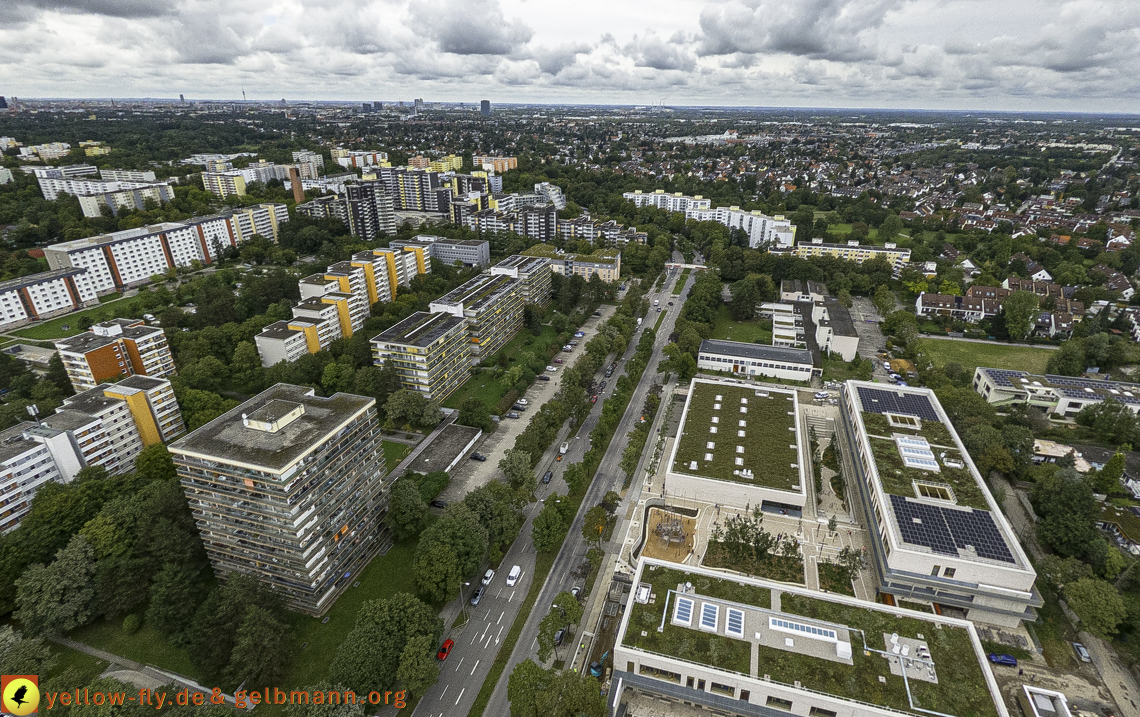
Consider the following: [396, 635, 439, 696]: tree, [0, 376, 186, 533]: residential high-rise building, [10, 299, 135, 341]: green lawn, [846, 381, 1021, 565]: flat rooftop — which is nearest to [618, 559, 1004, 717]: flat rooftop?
[846, 381, 1021, 565]: flat rooftop

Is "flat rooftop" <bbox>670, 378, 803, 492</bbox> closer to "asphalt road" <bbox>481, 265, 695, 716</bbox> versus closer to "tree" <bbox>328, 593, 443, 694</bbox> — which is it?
"asphalt road" <bbox>481, 265, 695, 716</bbox>

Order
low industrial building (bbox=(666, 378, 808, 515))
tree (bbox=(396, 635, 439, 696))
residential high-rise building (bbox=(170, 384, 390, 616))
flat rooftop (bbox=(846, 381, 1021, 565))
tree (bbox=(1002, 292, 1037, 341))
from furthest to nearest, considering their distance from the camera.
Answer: tree (bbox=(1002, 292, 1037, 341)) → low industrial building (bbox=(666, 378, 808, 515)) → flat rooftop (bbox=(846, 381, 1021, 565)) → residential high-rise building (bbox=(170, 384, 390, 616)) → tree (bbox=(396, 635, 439, 696))

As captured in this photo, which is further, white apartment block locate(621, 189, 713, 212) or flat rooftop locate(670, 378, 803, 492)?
white apartment block locate(621, 189, 713, 212)

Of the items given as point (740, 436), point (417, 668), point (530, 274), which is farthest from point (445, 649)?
point (530, 274)

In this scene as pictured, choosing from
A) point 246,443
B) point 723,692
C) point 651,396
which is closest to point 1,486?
point 246,443

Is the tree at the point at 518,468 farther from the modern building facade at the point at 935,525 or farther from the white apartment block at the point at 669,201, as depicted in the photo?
the white apartment block at the point at 669,201

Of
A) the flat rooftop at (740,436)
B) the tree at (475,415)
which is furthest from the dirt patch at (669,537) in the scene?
the tree at (475,415)

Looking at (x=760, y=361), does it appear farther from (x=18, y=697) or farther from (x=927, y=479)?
(x=18, y=697)

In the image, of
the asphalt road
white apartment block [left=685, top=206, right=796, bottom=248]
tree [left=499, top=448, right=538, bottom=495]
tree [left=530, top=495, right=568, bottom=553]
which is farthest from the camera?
white apartment block [left=685, top=206, right=796, bottom=248]

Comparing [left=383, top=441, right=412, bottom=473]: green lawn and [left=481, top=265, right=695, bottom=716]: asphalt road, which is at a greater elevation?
[left=383, top=441, right=412, bottom=473]: green lawn
